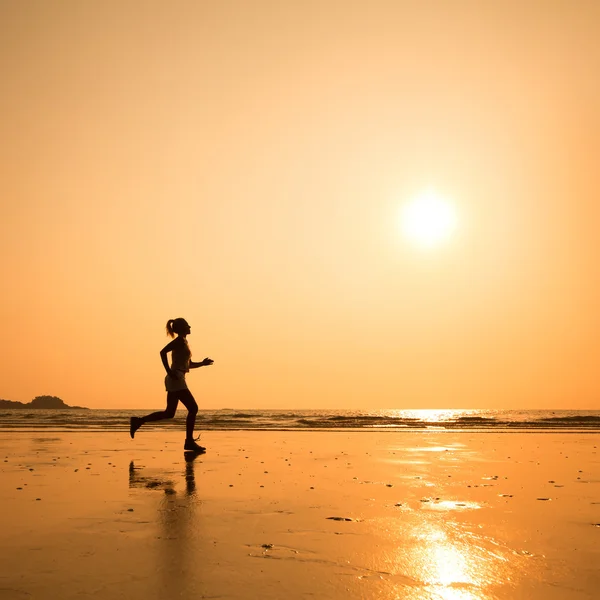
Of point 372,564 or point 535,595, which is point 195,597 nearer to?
point 372,564

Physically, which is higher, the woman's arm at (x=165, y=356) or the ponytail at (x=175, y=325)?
the ponytail at (x=175, y=325)

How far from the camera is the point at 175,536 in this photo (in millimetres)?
4859

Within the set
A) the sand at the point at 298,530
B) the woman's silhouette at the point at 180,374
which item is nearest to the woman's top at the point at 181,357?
the woman's silhouette at the point at 180,374

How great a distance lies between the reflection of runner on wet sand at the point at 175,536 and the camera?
361cm

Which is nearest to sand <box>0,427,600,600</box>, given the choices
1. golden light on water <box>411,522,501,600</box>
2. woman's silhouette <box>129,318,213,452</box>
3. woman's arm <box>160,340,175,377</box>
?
golden light on water <box>411,522,501,600</box>

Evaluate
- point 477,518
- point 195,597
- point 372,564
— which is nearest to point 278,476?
point 477,518

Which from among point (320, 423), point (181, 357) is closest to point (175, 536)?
point (181, 357)

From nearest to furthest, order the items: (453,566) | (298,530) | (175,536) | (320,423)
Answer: (453,566)
(175,536)
(298,530)
(320,423)

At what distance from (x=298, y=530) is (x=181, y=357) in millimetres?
7801

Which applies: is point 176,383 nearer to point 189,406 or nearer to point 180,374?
point 180,374

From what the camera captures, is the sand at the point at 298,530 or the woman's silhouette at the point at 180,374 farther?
the woman's silhouette at the point at 180,374

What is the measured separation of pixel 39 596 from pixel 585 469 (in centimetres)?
890

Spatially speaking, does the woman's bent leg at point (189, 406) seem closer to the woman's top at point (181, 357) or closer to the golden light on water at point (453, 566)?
the woman's top at point (181, 357)

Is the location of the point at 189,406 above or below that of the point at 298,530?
above
